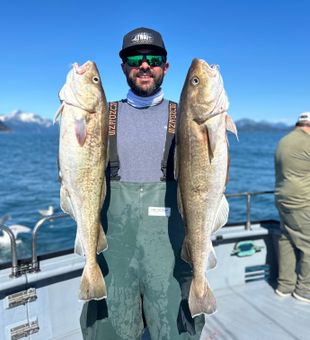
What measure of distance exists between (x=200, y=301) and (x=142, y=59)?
186 cm

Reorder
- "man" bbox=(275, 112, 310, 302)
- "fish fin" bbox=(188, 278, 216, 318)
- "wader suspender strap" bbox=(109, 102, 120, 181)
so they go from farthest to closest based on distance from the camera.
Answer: "man" bbox=(275, 112, 310, 302) → "wader suspender strap" bbox=(109, 102, 120, 181) → "fish fin" bbox=(188, 278, 216, 318)

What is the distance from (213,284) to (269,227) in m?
1.28

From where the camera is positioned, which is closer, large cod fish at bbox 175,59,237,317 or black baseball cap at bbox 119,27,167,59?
large cod fish at bbox 175,59,237,317

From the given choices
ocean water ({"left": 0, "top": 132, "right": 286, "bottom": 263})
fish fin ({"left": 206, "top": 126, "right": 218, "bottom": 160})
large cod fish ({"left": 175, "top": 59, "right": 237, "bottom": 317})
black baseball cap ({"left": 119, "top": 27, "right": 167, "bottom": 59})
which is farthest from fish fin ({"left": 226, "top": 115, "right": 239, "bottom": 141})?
ocean water ({"left": 0, "top": 132, "right": 286, "bottom": 263})

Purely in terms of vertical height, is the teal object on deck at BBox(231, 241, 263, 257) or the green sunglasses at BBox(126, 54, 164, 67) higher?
the green sunglasses at BBox(126, 54, 164, 67)

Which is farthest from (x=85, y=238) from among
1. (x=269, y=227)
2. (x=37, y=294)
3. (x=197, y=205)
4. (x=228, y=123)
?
(x=269, y=227)

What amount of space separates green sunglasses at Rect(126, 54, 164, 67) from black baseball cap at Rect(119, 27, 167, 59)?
0.12ft

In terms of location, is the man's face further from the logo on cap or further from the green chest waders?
the green chest waders

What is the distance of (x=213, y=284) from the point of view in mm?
5414

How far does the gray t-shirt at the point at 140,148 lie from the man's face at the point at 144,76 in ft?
0.80

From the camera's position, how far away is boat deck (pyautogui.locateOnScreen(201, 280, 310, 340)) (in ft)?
14.3

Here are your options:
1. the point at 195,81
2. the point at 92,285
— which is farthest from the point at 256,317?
the point at 195,81

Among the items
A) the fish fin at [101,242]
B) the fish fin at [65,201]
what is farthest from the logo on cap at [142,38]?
the fish fin at [101,242]

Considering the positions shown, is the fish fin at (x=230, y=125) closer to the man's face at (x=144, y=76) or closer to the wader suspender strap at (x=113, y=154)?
the man's face at (x=144, y=76)
